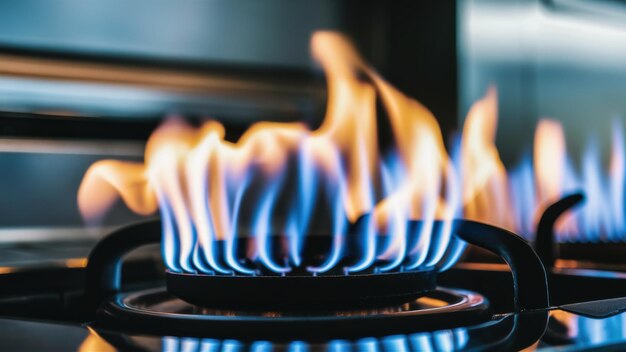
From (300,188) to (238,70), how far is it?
0.31 metres

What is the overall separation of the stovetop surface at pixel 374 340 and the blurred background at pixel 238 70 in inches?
22.5

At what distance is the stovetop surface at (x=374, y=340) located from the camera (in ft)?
1.17

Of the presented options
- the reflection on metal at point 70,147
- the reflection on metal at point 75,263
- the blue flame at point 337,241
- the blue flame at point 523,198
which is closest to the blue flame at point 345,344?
the blue flame at point 337,241

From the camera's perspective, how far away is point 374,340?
375mm

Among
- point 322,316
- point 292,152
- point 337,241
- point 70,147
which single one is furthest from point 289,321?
point 292,152

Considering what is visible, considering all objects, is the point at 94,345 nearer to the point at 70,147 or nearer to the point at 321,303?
the point at 321,303

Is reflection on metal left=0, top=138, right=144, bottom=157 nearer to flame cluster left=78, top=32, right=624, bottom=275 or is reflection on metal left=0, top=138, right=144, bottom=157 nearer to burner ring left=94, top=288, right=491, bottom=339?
flame cluster left=78, top=32, right=624, bottom=275

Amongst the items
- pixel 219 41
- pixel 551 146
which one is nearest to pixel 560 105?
pixel 551 146

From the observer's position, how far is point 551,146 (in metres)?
1.25

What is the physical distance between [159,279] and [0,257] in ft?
0.69

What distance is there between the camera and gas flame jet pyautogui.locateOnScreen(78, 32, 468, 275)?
0.50 meters

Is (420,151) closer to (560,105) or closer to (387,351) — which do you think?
(387,351)

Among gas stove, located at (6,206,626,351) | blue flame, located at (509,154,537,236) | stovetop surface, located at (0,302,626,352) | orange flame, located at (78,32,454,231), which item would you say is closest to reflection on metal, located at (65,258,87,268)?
orange flame, located at (78,32,454,231)

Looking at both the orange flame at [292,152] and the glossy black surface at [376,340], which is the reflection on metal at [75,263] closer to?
the orange flame at [292,152]
